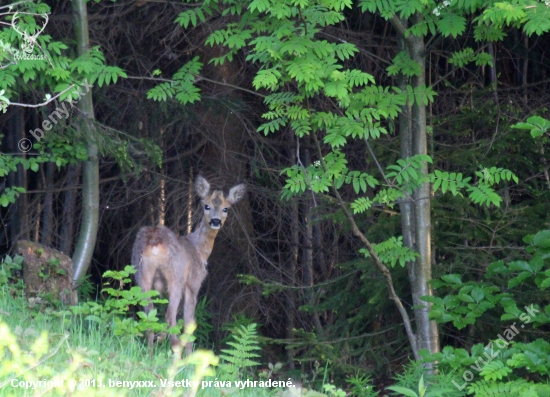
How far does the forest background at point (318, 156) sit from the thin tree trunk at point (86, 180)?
3 centimetres

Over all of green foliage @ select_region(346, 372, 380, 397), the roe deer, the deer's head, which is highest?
the deer's head

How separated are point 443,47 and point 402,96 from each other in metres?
3.98

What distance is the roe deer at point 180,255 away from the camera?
9.89 meters

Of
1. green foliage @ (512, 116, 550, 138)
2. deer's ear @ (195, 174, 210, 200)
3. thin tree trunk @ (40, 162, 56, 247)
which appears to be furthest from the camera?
thin tree trunk @ (40, 162, 56, 247)

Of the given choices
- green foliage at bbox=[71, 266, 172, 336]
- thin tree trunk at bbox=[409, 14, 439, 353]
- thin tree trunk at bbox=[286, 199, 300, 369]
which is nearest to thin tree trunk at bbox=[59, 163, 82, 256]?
thin tree trunk at bbox=[286, 199, 300, 369]

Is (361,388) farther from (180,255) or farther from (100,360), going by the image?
(180,255)

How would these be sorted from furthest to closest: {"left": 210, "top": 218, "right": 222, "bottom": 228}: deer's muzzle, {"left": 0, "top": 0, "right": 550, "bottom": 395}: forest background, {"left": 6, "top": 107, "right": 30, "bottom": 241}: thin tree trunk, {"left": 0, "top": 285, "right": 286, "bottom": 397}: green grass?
1. {"left": 6, "top": 107, "right": 30, "bottom": 241}: thin tree trunk
2. {"left": 210, "top": 218, "right": 222, "bottom": 228}: deer's muzzle
3. {"left": 0, "top": 0, "right": 550, "bottom": 395}: forest background
4. {"left": 0, "top": 285, "right": 286, "bottom": 397}: green grass

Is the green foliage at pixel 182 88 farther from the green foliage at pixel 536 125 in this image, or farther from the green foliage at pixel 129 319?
the green foliage at pixel 536 125

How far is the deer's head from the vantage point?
450 inches

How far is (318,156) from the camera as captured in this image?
32.7 feet

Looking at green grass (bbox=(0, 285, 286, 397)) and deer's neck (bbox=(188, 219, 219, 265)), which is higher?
deer's neck (bbox=(188, 219, 219, 265))

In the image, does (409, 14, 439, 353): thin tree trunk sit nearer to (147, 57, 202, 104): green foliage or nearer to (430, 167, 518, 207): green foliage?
(430, 167, 518, 207): green foliage

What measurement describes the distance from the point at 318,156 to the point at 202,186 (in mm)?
2201

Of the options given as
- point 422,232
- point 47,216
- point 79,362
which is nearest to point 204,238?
point 47,216
